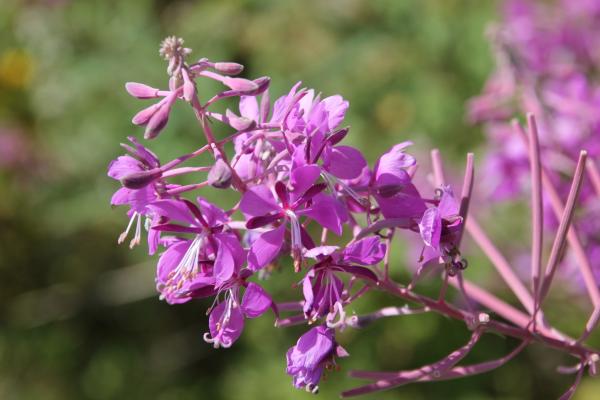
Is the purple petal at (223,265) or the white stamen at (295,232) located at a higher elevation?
the white stamen at (295,232)

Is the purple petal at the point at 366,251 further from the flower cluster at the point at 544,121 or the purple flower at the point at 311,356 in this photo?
the flower cluster at the point at 544,121

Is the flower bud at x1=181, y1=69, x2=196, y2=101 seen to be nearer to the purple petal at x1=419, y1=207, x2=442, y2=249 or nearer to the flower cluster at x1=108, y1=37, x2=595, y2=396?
the flower cluster at x1=108, y1=37, x2=595, y2=396

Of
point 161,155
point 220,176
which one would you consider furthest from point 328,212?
point 161,155

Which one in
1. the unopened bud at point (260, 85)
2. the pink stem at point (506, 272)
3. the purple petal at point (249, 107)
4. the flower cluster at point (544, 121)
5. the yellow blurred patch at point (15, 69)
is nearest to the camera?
the unopened bud at point (260, 85)

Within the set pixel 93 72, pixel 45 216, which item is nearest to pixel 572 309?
pixel 93 72

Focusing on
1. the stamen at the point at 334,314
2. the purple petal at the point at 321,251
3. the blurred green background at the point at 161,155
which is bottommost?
the blurred green background at the point at 161,155

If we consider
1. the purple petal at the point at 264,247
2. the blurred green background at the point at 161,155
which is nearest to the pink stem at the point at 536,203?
the purple petal at the point at 264,247

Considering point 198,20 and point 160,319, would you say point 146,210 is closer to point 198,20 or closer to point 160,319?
point 198,20
